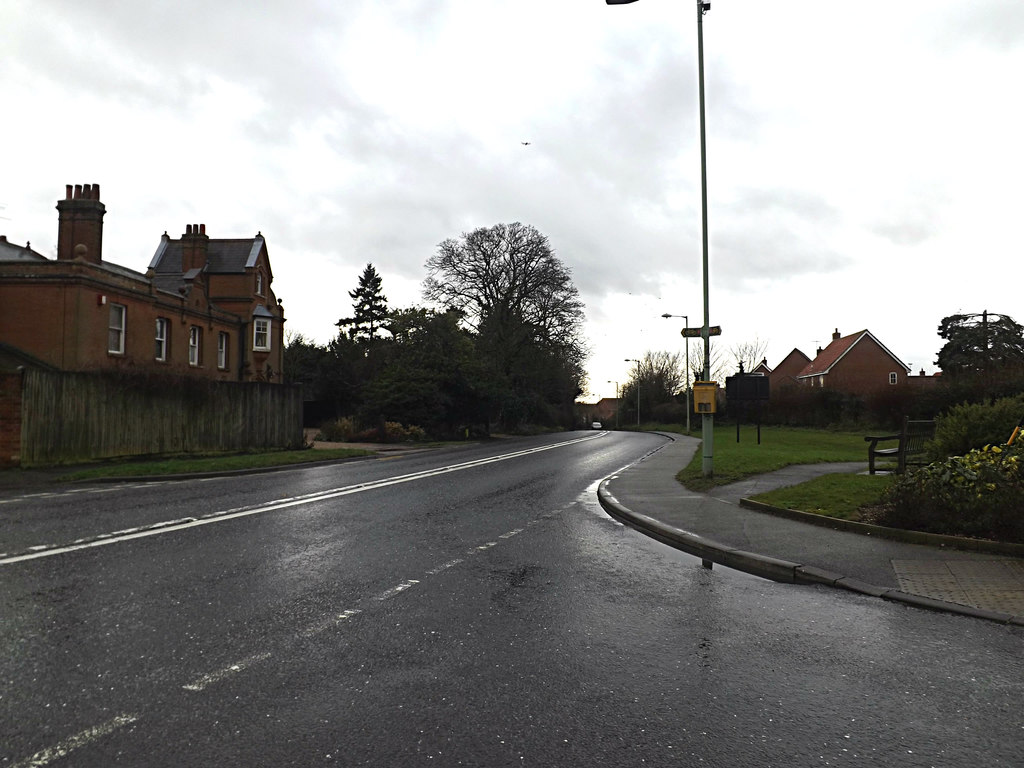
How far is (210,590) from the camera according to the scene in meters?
5.78

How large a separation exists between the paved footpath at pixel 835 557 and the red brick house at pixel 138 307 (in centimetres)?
1639

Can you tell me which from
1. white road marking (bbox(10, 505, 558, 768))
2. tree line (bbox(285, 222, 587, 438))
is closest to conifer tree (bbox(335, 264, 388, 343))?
tree line (bbox(285, 222, 587, 438))

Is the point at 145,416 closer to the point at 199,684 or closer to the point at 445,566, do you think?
the point at 445,566

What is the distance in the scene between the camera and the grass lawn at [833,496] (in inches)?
379

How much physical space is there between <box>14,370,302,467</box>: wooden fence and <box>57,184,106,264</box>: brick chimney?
37.5 feet

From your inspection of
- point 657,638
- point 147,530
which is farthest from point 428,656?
point 147,530

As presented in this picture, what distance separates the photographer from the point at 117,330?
26922mm

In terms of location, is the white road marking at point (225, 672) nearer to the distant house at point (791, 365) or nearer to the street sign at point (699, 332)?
the street sign at point (699, 332)

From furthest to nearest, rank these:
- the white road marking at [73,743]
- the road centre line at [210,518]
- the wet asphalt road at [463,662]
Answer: the road centre line at [210,518], the wet asphalt road at [463,662], the white road marking at [73,743]

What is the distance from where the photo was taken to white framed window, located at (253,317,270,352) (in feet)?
123

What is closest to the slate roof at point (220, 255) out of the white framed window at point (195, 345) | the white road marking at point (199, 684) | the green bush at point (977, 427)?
the white framed window at point (195, 345)

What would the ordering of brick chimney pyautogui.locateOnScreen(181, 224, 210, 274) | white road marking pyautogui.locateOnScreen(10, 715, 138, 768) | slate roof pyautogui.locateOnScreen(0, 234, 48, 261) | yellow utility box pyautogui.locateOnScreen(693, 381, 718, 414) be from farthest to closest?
brick chimney pyautogui.locateOnScreen(181, 224, 210, 274)
slate roof pyautogui.locateOnScreen(0, 234, 48, 261)
yellow utility box pyautogui.locateOnScreen(693, 381, 718, 414)
white road marking pyautogui.locateOnScreen(10, 715, 138, 768)

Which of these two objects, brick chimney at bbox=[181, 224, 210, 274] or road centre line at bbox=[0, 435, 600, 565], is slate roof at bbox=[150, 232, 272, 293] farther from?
road centre line at bbox=[0, 435, 600, 565]

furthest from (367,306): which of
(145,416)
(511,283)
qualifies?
(145,416)
